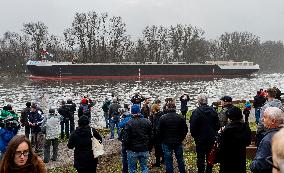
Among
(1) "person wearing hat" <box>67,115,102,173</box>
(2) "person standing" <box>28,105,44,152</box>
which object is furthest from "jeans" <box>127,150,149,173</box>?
(2) "person standing" <box>28,105,44,152</box>

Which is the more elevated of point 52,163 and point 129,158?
point 129,158

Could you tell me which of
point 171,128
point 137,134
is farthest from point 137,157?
point 171,128

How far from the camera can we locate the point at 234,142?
7.78 meters

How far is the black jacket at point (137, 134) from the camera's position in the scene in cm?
873

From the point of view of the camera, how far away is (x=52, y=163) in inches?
503

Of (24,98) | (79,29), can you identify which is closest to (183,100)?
(24,98)

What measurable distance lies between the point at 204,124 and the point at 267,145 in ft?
13.5

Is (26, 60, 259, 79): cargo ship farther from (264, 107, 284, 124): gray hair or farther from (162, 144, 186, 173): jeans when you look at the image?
(264, 107, 284, 124): gray hair

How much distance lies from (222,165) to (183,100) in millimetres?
12453

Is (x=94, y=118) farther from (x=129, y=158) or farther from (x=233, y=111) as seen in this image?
(x=233, y=111)

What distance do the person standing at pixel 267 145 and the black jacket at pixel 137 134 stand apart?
3498 mm

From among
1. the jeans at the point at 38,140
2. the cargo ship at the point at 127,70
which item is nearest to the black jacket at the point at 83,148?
the jeans at the point at 38,140

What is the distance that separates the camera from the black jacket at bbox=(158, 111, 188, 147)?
919 centimetres

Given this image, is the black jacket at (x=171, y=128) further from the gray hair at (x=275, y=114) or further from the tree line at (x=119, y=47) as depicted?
the tree line at (x=119, y=47)
